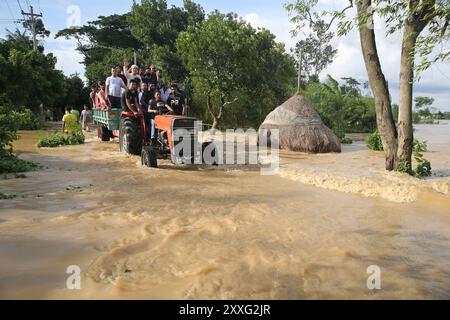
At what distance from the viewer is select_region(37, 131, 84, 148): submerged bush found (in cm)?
1438

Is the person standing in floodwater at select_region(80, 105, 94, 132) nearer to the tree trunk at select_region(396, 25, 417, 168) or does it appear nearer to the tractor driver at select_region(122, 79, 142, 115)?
the tractor driver at select_region(122, 79, 142, 115)

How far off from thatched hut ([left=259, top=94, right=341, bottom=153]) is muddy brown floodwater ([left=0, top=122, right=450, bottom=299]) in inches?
239

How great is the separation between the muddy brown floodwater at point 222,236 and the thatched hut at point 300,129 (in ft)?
19.9

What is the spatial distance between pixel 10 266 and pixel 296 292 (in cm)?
241

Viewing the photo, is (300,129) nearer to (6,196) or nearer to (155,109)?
(155,109)

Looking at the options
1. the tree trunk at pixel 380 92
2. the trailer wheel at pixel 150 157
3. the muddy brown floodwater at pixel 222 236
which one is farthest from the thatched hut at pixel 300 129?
the trailer wheel at pixel 150 157

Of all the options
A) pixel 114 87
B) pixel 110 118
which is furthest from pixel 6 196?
pixel 114 87

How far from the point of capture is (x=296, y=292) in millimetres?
3184

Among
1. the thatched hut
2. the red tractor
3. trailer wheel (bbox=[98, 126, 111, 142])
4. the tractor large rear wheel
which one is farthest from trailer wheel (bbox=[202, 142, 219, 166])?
trailer wheel (bbox=[98, 126, 111, 142])

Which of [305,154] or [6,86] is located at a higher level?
[6,86]

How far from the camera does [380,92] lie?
9.27m

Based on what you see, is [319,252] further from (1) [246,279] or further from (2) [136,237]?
(2) [136,237]
